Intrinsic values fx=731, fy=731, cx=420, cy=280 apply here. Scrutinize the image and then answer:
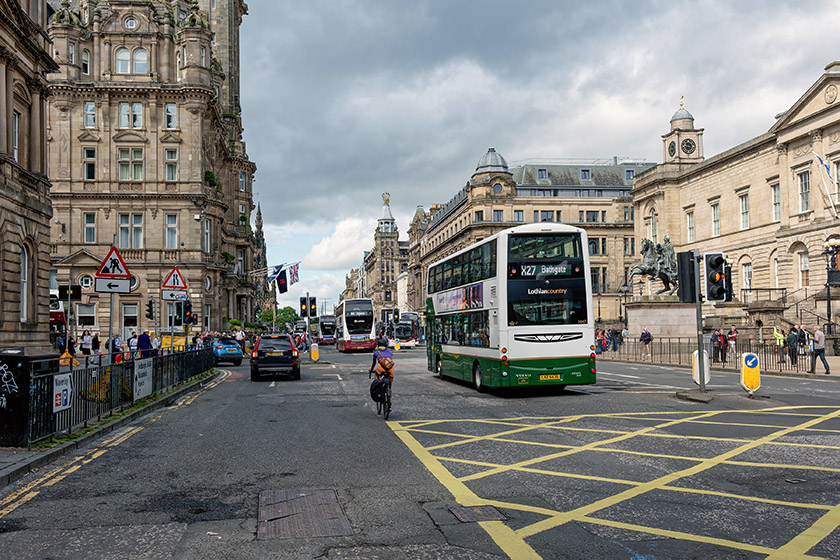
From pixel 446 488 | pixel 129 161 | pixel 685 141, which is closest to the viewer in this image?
pixel 446 488

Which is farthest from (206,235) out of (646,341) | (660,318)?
(660,318)

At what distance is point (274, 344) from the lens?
87.7 feet

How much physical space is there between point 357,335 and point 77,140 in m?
24.0

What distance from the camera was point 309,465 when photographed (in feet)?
31.2

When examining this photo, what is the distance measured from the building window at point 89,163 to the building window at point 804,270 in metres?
48.3

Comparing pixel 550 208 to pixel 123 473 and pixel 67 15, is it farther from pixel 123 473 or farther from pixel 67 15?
pixel 123 473

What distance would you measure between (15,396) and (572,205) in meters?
88.5

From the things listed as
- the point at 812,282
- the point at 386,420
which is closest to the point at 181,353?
the point at 386,420

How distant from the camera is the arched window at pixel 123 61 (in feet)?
162

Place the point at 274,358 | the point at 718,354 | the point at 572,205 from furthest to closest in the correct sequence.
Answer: the point at 572,205, the point at 718,354, the point at 274,358

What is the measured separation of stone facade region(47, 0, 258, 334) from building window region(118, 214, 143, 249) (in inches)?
2.6

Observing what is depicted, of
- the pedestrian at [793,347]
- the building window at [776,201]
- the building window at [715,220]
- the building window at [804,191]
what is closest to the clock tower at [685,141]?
the building window at [715,220]

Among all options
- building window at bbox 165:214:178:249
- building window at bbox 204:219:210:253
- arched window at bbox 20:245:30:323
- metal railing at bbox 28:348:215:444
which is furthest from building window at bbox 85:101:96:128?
metal railing at bbox 28:348:215:444

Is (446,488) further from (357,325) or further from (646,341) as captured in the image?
(357,325)
